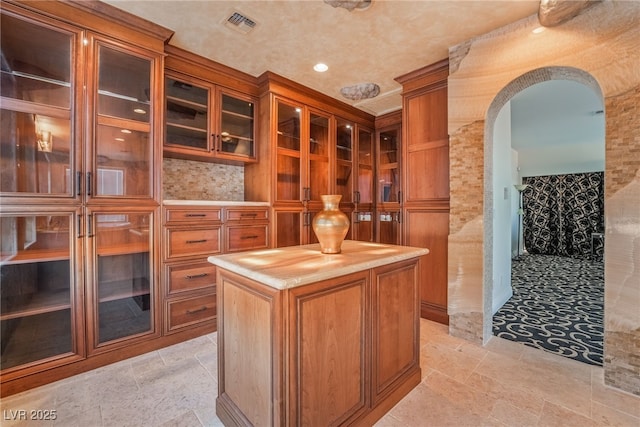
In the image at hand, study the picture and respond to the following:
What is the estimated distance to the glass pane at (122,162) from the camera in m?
2.03

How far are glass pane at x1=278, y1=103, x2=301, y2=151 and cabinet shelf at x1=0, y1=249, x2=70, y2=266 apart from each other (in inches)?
82.9

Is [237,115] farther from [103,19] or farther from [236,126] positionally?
[103,19]

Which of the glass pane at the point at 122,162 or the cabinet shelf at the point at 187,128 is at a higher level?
the cabinet shelf at the point at 187,128

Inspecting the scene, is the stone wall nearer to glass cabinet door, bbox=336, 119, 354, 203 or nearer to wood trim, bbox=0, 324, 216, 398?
glass cabinet door, bbox=336, 119, 354, 203

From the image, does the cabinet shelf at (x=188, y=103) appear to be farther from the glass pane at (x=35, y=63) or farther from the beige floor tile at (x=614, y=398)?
the beige floor tile at (x=614, y=398)

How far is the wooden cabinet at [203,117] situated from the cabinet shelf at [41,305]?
139 cm

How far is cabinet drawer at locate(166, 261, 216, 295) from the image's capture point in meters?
2.36

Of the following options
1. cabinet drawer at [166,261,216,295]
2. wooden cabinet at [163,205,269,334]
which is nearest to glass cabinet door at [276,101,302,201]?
wooden cabinet at [163,205,269,334]

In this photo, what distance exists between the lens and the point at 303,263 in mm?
1343

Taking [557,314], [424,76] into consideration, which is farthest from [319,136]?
[557,314]

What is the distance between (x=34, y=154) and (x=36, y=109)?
300mm

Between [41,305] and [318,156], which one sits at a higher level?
[318,156]

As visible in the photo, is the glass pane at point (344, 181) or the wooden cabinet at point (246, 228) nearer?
the wooden cabinet at point (246, 228)

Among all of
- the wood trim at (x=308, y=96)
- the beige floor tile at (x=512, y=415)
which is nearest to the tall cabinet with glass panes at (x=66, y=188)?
the wood trim at (x=308, y=96)
